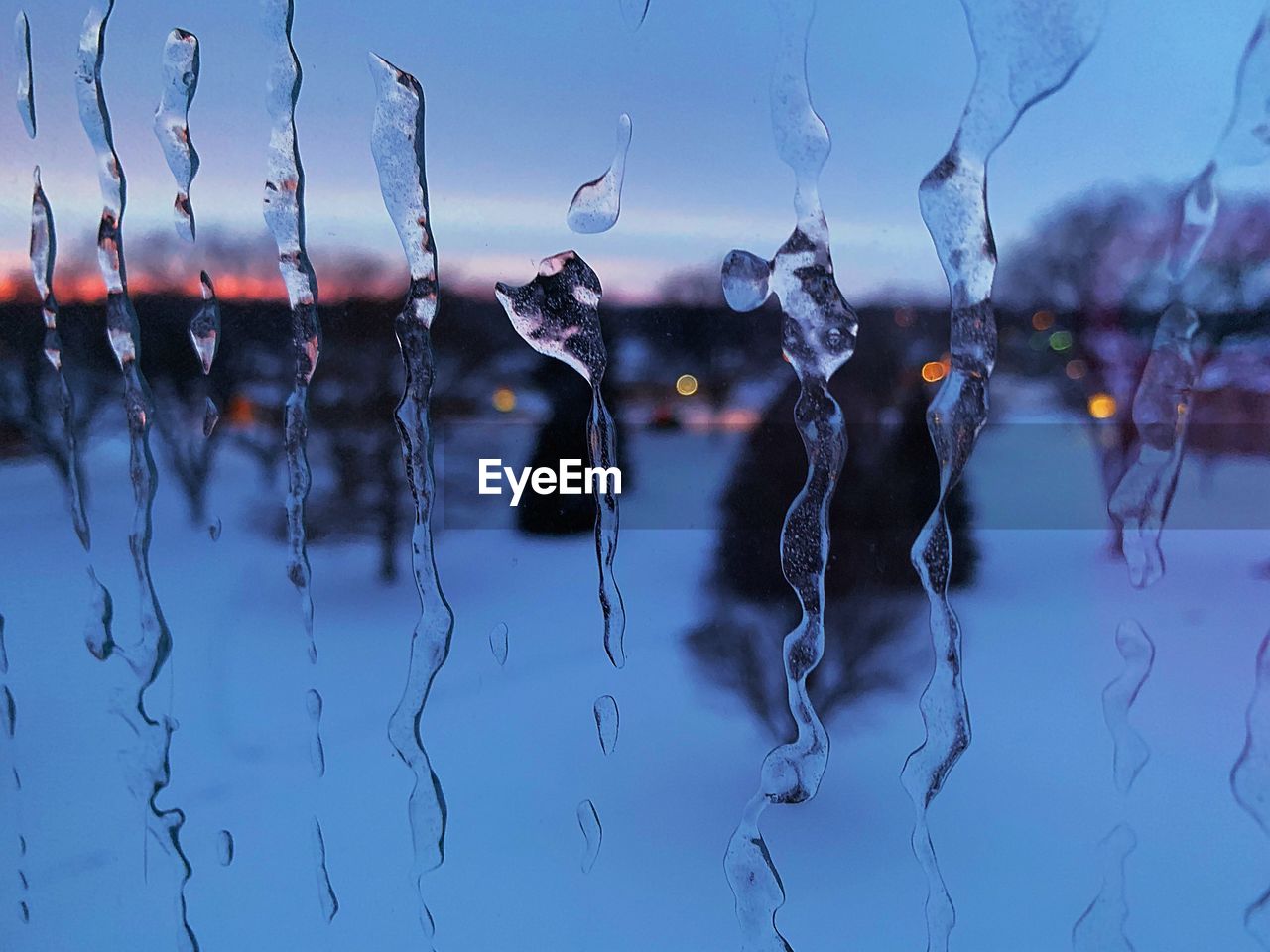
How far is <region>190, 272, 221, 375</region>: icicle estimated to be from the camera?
4.24 feet

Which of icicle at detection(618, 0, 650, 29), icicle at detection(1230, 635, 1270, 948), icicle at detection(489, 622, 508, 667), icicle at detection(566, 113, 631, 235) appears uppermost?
icicle at detection(618, 0, 650, 29)

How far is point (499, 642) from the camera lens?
1.29 meters

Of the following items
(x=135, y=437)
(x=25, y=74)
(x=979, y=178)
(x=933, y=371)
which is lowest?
(x=135, y=437)

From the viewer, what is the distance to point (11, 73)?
133 centimetres

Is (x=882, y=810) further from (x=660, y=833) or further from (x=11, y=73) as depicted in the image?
(x=11, y=73)

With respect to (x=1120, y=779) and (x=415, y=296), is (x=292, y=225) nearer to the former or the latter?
(x=415, y=296)

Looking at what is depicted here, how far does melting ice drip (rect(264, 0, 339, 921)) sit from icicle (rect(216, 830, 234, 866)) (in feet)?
1.46

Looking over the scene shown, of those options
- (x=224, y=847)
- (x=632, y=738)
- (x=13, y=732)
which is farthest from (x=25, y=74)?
(x=632, y=738)

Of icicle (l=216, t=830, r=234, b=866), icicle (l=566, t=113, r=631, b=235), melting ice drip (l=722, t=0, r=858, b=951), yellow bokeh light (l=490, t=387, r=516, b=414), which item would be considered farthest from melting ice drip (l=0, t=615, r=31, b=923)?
melting ice drip (l=722, t=0, r=858, b=951)

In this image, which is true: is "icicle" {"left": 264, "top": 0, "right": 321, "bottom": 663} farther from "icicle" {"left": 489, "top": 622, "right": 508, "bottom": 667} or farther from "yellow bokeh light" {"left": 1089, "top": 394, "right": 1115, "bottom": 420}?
"yellow bokeh light" {"left": 1089, "top": 394, "right": 1115, "bottom": 420}

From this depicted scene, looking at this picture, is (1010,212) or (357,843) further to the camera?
(357,843)

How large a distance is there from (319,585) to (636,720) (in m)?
0.49

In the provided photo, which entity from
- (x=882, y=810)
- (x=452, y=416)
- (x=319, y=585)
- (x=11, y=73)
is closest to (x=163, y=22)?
(x=11, y=73)

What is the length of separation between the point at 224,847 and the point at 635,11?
1326mm
